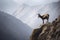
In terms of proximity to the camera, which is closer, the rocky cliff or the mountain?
the rocky cliff

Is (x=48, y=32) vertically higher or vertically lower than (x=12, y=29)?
lower

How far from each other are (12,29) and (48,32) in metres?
0.96

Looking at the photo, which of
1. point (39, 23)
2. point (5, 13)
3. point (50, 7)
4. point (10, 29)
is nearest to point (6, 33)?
point (10, 29)

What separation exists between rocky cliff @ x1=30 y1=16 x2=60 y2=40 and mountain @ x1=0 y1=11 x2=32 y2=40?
0.30 m

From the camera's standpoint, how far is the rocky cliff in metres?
3.57

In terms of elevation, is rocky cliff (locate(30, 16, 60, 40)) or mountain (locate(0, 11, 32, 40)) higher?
mountain (locate(0, 11, 32, 40))

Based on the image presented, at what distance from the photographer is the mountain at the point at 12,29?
4160 millimetres

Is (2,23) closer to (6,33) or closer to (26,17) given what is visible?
(6,33)

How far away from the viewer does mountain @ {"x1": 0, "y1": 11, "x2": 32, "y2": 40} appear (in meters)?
4.16

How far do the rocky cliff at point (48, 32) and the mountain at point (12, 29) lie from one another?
0.30 m

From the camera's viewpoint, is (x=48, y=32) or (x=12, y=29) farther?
(x=12, y=29)

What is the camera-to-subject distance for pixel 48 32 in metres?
3.69

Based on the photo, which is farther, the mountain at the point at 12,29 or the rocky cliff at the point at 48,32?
the mountain at the point at 12,29

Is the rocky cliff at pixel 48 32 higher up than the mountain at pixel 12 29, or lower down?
lower down
